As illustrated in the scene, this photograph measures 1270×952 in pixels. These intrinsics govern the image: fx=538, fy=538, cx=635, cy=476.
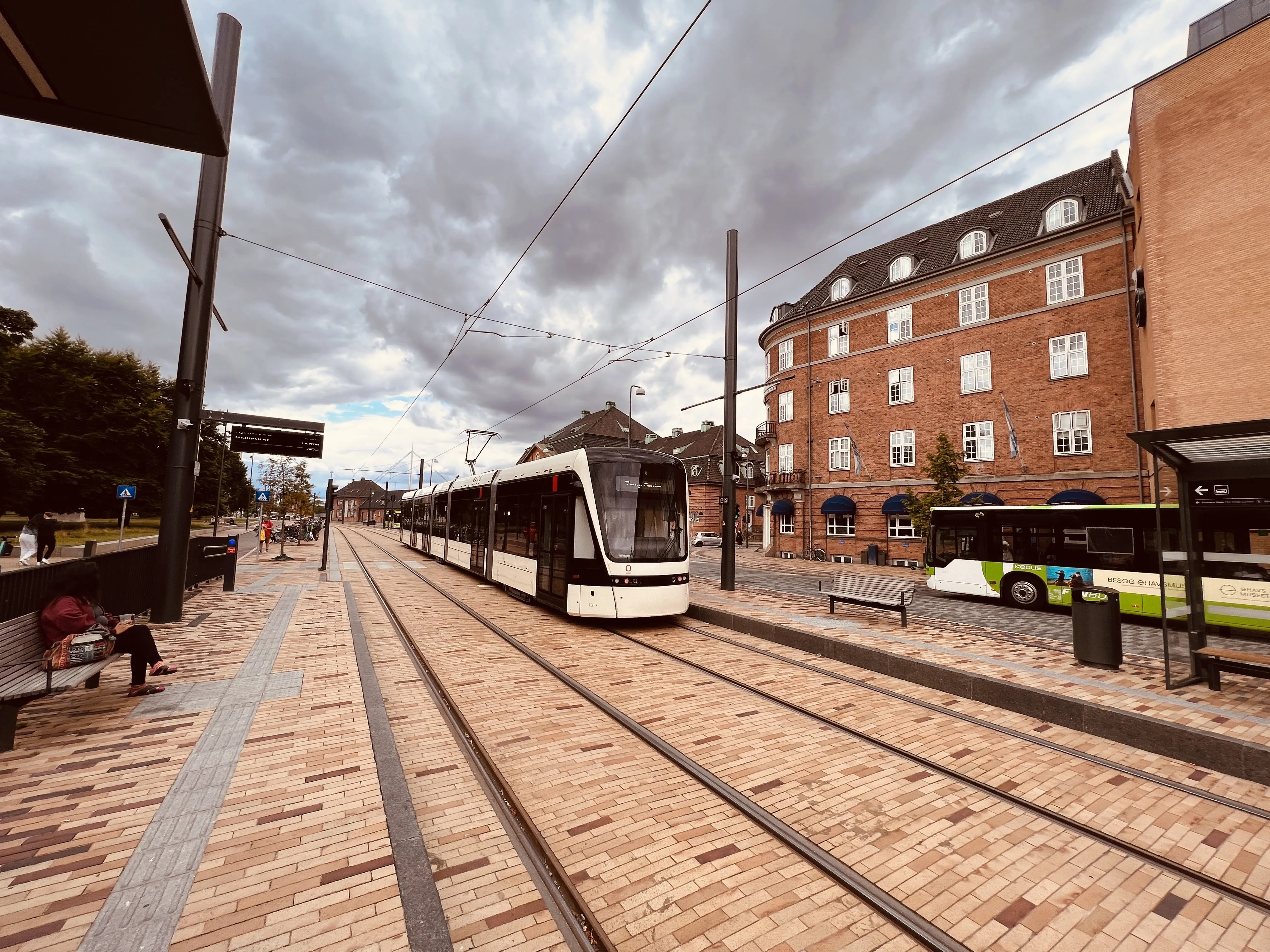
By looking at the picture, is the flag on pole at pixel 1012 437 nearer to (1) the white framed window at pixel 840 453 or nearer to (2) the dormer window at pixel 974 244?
(2) the dormer window at pixel 974 244

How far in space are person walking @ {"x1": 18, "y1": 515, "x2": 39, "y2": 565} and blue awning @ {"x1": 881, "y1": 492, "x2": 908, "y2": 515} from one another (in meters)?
31.7

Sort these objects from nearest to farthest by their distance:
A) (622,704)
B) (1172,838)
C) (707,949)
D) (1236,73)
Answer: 1. (707,949)
2. (1172,838)
3. (622,704)
4. (1236,73)

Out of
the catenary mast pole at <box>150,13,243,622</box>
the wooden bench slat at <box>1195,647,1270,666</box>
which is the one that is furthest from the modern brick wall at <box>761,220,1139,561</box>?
the catenary mast pole at <box>150,13,243,622</box>

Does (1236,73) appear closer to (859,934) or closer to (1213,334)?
(1213,334)

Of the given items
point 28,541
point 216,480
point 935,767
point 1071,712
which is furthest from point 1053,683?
point 216,480

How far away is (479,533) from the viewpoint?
51.9 feet

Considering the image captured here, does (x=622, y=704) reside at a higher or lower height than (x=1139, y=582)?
lower

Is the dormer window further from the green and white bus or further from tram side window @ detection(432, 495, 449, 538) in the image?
tram side window @ detection(432, 495, 449, 538)

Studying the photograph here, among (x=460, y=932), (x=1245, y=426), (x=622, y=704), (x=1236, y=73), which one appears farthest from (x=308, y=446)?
(x=1236, y=73)

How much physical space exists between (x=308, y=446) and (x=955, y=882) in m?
19.2

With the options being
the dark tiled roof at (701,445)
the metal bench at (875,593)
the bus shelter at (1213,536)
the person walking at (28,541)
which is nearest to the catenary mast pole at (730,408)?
the metal bench at (875,593)

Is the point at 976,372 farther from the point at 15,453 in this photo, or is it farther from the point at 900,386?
the point at 15,453

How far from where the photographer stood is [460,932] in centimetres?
249

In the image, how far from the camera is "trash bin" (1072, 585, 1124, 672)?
→ 7199 millimetres
